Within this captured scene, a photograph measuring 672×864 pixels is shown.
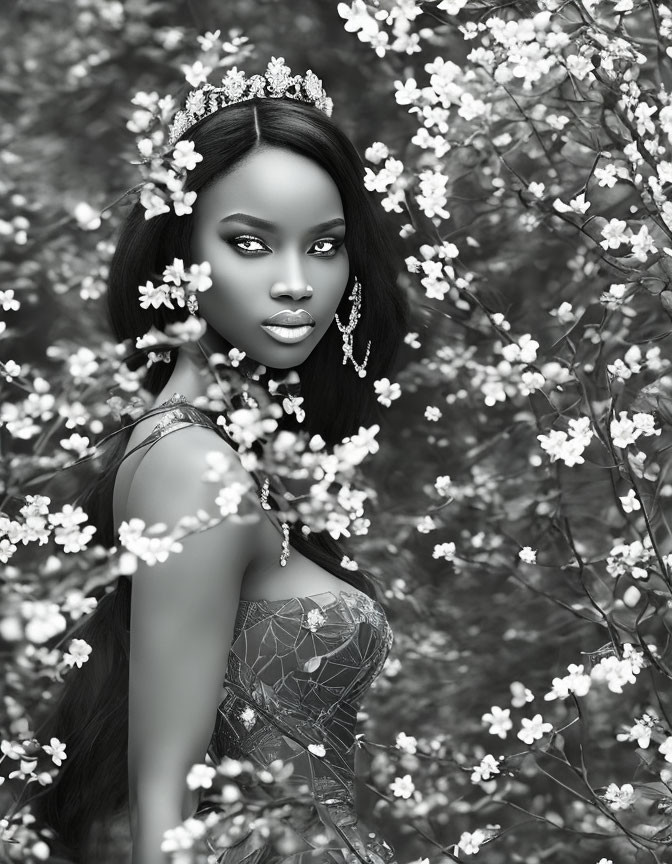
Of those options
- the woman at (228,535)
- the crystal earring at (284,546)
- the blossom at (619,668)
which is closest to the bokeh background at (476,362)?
the blossom at (619,668)

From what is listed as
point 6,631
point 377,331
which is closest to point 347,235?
point 377,331

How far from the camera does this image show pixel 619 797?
1.90 m

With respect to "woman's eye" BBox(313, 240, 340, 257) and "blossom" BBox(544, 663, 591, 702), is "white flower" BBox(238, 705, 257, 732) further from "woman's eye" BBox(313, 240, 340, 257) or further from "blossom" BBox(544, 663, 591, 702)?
"woman's eye" BBox(313, 240, 340, 257)

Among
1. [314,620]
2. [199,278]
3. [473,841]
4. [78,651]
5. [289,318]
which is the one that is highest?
[199,278]

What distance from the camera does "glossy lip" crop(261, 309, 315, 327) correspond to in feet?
6.86

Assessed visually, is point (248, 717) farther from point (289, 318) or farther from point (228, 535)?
point (289, 318)

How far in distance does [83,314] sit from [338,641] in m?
2.11

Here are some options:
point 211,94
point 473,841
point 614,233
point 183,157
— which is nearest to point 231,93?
point 211,94

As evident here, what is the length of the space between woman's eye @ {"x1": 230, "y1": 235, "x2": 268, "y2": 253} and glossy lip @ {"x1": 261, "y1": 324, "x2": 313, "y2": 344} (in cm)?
14

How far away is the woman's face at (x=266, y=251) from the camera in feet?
6.81

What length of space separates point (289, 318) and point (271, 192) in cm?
23

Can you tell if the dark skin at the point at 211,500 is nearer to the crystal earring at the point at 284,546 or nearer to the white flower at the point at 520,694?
the crystal earring at the point at 284,546

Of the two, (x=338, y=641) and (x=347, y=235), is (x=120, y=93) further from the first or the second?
(x=338, y=641)

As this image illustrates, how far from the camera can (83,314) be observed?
391 centimetres
